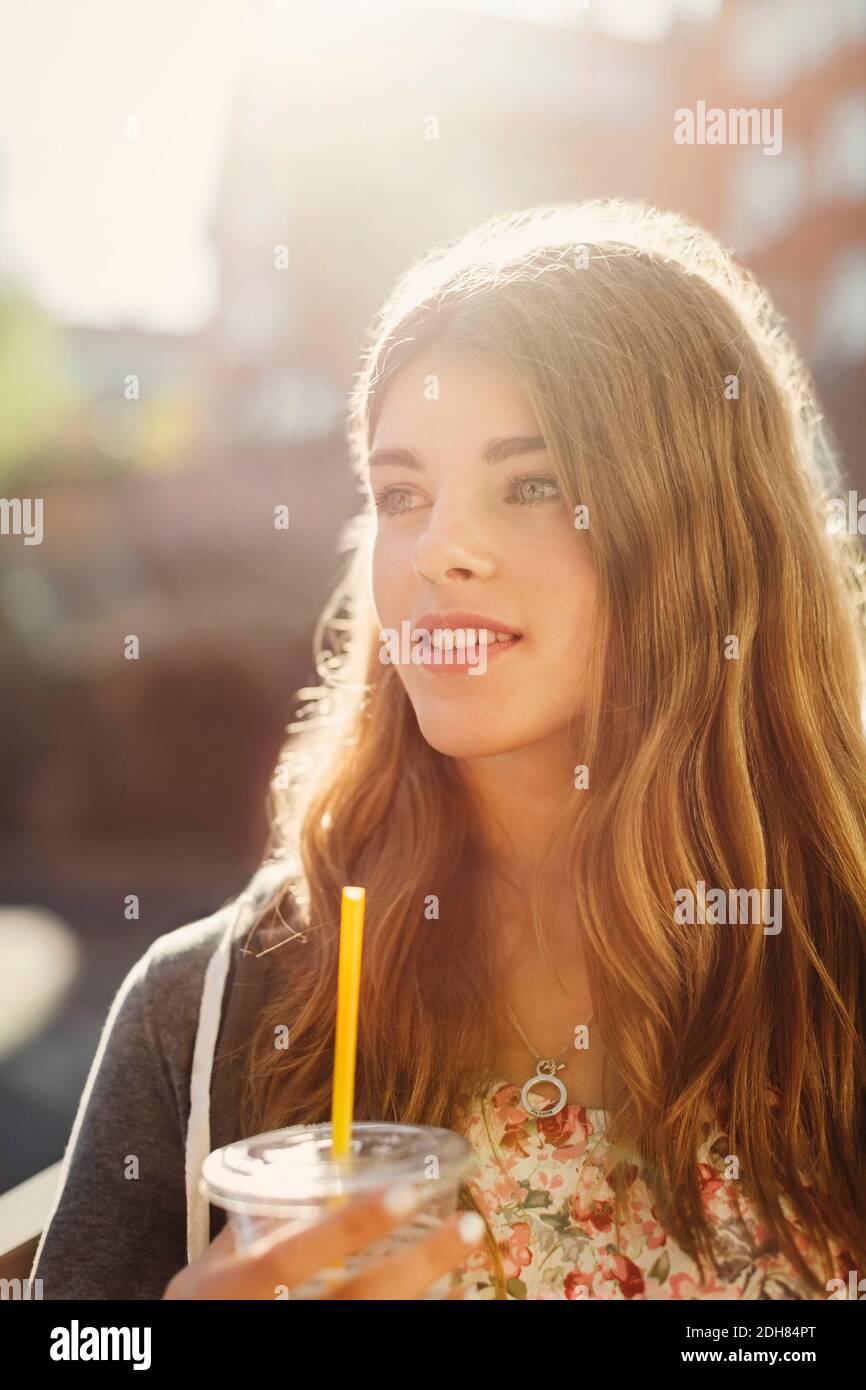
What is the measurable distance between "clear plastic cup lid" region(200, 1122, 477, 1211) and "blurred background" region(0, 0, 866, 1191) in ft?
10.9

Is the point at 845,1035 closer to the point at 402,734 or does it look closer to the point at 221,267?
the point at 402,734

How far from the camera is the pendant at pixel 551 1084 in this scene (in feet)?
4.33

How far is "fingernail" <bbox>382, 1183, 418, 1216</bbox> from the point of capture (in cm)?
82

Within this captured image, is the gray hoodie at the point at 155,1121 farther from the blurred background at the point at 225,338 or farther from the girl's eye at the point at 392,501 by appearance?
the blurred background at the point at 225,338

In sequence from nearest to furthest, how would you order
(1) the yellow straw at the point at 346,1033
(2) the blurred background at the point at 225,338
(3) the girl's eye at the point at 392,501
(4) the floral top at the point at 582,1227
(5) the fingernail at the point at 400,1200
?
(5) the fingernail at the point at 400,1200
(1) the yellow straw at the point at 346,1033
(4) the floral top at the point at 582,1227
(3) the girl's eye at the point at 392,501
(2) the blurred background at the point at 225,338

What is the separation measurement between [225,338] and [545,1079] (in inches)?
720

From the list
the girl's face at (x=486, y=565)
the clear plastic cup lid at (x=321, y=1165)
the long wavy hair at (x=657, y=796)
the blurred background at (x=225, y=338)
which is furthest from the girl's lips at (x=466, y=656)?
the blurred background at (x=225, y=338)

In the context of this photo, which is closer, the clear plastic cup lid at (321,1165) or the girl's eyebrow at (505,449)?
the clear plastic cup lid at (321,1165)

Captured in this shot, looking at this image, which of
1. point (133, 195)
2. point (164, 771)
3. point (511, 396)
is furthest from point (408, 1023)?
point (164, 771)

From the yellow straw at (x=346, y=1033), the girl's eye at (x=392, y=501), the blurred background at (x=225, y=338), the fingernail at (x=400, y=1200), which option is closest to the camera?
the fingernail at (x=400, y=1200)

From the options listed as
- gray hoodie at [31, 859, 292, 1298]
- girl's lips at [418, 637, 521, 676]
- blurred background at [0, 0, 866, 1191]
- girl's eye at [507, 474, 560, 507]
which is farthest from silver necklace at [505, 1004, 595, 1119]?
blurred background at [0, 0, 866, 1191]

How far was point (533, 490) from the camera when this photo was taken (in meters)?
1.40

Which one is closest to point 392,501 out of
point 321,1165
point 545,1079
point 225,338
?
point 545,1079

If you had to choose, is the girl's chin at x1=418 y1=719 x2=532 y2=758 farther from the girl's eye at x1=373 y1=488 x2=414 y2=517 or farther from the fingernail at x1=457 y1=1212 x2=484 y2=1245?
the fingernail at x1=457 y1=1212 x2=484 y2=1245
